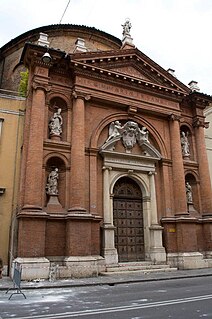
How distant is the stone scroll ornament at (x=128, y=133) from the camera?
1703 cm

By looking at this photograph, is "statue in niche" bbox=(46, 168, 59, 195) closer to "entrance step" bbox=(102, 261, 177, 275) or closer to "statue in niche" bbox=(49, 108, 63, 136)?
"statue in niche" bbox=(49, 108, 63, 136)

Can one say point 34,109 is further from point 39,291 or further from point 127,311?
point 127,311

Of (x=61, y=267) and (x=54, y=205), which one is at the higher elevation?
(x=54, y=205)

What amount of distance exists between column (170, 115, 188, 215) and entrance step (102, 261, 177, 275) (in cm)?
311

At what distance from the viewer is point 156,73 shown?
1888 centimetres

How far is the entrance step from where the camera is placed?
14016mm

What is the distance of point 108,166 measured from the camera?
16094 millimetres

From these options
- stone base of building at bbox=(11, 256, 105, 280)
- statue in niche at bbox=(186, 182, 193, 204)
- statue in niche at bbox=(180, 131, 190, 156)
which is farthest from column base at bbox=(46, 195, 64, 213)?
statue in niche at bbox=(180, 131, 190, 156)

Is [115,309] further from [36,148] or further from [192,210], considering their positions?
[192,210]

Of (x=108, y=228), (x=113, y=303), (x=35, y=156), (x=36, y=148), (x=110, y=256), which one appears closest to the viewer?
(x=113, y=303)

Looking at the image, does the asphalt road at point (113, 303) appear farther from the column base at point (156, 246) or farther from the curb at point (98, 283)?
the column base at point (156, 246)

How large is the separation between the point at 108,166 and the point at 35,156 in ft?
13.1

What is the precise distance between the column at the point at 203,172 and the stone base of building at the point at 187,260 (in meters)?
→ 2.89

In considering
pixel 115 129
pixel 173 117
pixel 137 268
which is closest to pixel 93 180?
pixel 115 129
